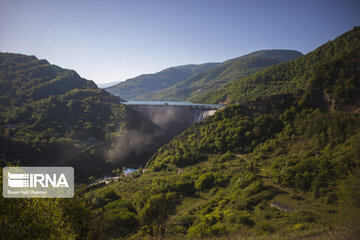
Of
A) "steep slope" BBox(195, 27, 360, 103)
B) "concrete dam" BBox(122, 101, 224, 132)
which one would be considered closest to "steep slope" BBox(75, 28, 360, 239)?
"steep slope" BBox(195, 27, 360, 103)

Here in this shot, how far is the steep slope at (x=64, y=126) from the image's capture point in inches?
2431

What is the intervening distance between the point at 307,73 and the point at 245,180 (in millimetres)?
59748

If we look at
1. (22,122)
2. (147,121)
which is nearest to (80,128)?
(22,122)

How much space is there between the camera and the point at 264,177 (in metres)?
33.1

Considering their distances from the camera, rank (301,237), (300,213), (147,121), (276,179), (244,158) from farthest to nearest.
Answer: (147,121)
(244,158)
(276,179)
(300,213)
(301,237)

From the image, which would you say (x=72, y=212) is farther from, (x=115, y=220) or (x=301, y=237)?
(x=301, y=237)

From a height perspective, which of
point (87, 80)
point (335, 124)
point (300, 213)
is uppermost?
point (87, 80)

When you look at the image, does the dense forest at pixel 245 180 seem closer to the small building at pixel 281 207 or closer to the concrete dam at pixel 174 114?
the small building at pixel 281 207

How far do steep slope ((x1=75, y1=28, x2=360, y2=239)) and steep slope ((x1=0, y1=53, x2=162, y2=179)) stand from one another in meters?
22.7

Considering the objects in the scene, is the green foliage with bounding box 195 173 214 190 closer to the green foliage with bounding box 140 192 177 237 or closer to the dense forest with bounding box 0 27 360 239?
the dense forest with bounding box 0 27 360 239

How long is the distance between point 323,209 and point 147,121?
76.7 meters

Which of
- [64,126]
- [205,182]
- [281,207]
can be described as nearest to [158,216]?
[281,207]

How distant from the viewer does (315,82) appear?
1876 inches

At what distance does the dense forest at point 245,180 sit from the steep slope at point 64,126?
1.04 meters
